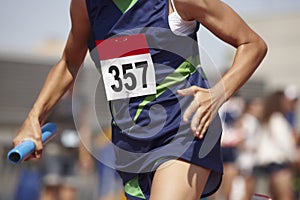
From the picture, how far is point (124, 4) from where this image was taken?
327 centimetres

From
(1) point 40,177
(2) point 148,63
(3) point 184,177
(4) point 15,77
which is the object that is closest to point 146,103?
(2) point 148,63

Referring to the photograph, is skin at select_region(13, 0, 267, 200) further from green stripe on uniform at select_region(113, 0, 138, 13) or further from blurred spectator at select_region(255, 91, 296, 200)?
blurred spectator at select_region(255, 91, 296, 200)

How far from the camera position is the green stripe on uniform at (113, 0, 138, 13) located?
326 cm

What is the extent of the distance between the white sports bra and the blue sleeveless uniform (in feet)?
0.07

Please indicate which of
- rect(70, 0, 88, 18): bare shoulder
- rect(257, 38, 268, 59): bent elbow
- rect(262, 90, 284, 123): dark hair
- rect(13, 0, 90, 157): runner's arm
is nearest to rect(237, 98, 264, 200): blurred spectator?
rect(262, 90, 284, 123): dark hair

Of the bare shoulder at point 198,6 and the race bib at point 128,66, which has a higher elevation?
the bare shoulder at point 198,6

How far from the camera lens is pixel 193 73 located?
3.29m

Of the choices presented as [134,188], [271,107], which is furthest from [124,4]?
[271,107]

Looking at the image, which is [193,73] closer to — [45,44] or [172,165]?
[172,165]

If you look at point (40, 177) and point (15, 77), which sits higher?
point (40, 177)

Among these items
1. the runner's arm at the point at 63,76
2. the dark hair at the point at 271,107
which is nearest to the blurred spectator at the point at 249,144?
the dark hair at the point at 271,107

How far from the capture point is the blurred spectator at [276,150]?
9.49 metres

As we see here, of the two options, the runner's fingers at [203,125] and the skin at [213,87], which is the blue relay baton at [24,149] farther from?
the runner's fingers at [203,125]

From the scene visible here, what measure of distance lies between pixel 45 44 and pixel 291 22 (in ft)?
68.2
